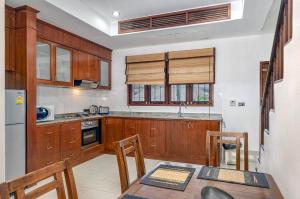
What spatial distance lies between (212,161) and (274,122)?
0.72 metres

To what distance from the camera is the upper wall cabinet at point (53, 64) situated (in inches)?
133

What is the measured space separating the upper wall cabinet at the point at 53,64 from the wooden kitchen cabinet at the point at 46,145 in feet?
2.66

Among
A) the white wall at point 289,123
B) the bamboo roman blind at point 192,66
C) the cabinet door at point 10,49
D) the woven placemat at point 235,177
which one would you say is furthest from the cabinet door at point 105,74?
the white wall at point 289,123

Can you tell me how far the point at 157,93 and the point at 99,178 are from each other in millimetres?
2472

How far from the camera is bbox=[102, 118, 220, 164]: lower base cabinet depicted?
389 centimetres

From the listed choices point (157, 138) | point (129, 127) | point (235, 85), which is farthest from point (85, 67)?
point (235, 85)

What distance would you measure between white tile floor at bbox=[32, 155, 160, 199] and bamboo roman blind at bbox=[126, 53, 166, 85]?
1.84m

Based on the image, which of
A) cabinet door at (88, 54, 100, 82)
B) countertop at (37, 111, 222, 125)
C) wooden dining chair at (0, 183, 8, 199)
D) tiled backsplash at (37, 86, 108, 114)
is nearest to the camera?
wooden dining chair at (0, 183, 8, 199)

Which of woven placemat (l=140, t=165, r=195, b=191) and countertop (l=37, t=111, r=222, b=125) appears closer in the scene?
woven placemat (l=140, t=165, r=195, b=191)

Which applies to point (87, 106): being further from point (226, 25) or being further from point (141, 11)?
point (226, 25)

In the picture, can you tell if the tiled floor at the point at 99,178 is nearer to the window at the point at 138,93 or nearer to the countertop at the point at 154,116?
the countertop at the point at 154,116

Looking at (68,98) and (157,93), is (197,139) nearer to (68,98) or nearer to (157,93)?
(157,93)

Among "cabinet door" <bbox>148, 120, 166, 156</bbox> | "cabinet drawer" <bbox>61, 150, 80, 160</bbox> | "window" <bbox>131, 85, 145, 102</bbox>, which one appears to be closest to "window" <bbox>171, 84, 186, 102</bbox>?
"window" <bbox>131, 85, 145, 102</bbox>

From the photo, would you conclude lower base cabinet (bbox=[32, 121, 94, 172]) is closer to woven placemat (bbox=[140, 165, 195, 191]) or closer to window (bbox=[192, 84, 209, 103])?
woven placemat (bbox=[140, 165, 195, 191])
